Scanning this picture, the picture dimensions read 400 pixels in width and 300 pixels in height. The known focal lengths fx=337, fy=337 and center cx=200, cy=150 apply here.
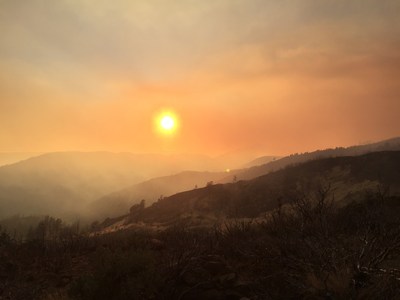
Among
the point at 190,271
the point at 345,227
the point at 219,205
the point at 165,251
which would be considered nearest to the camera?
the point at 190,271

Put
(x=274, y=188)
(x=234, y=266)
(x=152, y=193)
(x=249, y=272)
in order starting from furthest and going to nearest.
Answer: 1. (x=152, y=193)
2. (x=274, y=188)
3. (x=234, y=266)
4. (x=249, y=272)

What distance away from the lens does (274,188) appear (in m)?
65.6

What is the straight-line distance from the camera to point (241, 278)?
8172mm

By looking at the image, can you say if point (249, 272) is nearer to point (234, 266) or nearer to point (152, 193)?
point (234, 266)

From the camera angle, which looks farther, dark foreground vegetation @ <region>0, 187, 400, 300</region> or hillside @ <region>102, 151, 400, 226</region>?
hillside @ <region>102, 151, 400, 226</region>

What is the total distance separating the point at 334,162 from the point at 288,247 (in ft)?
208

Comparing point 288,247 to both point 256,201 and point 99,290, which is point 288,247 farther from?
point 256,201

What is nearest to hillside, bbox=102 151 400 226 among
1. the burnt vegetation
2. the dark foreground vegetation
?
the burnt vegetation

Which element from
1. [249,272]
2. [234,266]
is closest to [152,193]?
[234,266]

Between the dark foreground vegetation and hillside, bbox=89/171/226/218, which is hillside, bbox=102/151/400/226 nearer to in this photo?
the dark foreground vegetation

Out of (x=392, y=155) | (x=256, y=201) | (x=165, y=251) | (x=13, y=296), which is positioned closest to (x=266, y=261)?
(x=165, y=251)

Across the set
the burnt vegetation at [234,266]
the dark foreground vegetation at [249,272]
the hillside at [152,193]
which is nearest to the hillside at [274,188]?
the burnt vegetation at [234,266]

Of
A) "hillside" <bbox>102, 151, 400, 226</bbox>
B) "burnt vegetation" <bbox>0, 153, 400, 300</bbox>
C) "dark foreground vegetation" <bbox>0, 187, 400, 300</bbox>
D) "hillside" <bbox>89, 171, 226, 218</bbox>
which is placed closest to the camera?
"dark foreground vegetation" <bbox>0, 187, 400, 300</bbox>

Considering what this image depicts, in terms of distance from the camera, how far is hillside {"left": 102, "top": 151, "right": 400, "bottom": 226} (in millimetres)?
55438
